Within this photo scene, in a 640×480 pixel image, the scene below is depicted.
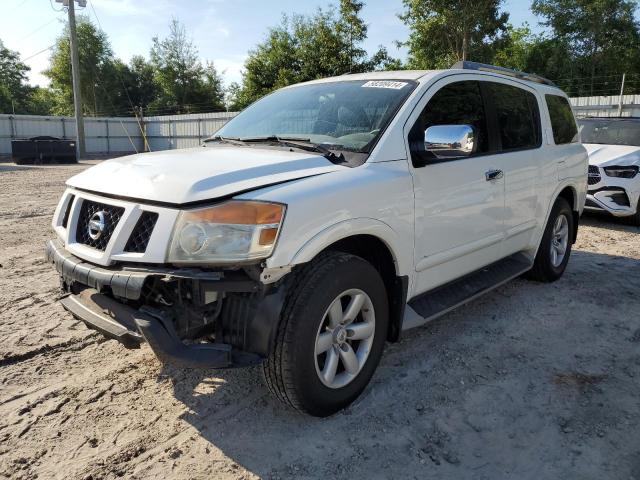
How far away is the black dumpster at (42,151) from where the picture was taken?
2270cm

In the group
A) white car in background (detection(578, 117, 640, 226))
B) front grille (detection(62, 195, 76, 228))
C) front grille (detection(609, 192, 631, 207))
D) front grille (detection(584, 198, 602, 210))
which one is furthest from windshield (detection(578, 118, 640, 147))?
front grille (detection(62, 195, 76, 228))

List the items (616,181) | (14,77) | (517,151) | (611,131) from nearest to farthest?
(517,151) < (616,181) < (611,131) < (14,77)

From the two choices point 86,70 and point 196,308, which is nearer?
A: point 196,308

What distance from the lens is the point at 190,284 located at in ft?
7.52

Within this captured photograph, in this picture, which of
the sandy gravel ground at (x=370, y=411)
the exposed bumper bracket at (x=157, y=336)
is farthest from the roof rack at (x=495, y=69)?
the exposed bumper bracket at (x=157, y=336)

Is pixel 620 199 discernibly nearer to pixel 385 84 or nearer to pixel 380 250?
pixel 385 84

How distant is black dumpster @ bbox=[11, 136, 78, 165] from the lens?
2270 cm

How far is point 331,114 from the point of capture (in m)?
3.38

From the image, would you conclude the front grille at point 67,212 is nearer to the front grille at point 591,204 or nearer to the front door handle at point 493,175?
the front door handle at point 493,175

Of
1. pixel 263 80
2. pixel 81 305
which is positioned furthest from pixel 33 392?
pixel 263 80

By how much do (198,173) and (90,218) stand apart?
0.67 m

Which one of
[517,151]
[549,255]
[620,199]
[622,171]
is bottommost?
[549,255]

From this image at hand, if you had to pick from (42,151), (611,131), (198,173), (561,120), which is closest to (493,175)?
(561,120)

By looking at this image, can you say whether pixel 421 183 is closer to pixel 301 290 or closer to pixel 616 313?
pixel 301 290
